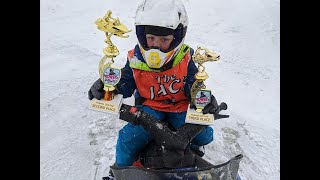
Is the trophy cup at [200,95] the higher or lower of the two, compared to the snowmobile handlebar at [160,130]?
higher

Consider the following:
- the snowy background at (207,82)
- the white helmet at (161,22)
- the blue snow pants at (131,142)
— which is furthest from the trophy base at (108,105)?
Answer: the snowy background at (207,82)

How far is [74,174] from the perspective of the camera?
4.24 metres

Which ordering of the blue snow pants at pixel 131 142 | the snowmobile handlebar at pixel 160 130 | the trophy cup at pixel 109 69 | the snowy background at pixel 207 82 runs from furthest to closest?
1. the snowy background at pixel 207 82
2. the blue snow pants at pixel 131 142
3. the snowmobile handlebar at pixel 160 130
4. the trophy cup at pixel 109 69

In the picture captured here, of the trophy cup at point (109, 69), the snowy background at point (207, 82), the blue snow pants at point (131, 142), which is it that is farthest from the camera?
the snowy background at point (207, 82)

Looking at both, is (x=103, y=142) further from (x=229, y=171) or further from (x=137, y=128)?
(x=229, y=171)

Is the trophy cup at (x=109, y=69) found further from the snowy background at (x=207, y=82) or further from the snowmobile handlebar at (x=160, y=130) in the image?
the snowy background at (x=207, y=82)

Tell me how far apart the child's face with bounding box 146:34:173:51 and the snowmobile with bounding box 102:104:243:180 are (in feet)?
1.53

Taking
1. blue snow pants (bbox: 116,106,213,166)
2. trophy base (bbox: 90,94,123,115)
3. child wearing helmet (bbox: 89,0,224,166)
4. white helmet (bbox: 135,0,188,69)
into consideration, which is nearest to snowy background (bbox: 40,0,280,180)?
blue snow pants (bbox: 116,106,213,166)

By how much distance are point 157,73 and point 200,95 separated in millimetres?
539

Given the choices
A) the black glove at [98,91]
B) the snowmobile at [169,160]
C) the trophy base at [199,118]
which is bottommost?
the snowmobile at [169,160]

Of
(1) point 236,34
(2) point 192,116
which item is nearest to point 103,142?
(2) point 192,116

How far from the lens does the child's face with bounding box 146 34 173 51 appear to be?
300 centimetres

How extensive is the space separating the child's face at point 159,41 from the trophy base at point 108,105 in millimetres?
449

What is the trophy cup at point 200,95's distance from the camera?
3072mm
